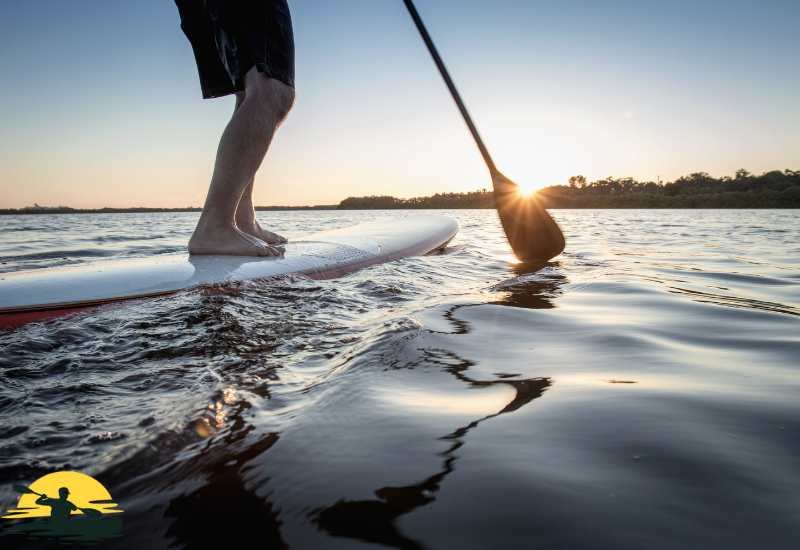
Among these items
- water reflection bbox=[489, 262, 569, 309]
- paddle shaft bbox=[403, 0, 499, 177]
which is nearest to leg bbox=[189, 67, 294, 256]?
paddle shaft bbox=[403, 0, 499, 177]

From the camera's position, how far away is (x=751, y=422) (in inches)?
29.3

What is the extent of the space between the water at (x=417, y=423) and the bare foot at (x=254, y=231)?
4.12ft

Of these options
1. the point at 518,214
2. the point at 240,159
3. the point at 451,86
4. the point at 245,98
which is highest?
the point at 451,86

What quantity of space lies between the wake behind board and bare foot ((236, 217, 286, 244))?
0.15 meters

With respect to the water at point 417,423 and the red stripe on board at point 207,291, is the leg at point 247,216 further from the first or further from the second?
the water at point 417,423

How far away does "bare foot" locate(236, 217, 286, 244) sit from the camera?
279 cm

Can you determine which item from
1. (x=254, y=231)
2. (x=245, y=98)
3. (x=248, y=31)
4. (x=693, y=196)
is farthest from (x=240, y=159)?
(x=693, y=196)

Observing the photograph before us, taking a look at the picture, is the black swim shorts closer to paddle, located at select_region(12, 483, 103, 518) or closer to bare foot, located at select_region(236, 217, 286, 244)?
bare foot, located at select_region(236, 217, 286, 244)

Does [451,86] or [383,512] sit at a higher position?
[451,86]

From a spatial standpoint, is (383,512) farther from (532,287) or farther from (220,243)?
(220,243)

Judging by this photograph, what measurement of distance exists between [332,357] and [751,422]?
908 millimetres

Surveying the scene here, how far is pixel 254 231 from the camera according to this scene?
9.41 feet

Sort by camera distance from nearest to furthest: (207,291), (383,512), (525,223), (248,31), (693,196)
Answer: (383,512) → (207,291) → (248,31) → (525,223) → (693,196)

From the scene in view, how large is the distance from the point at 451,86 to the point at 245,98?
1413 mm
